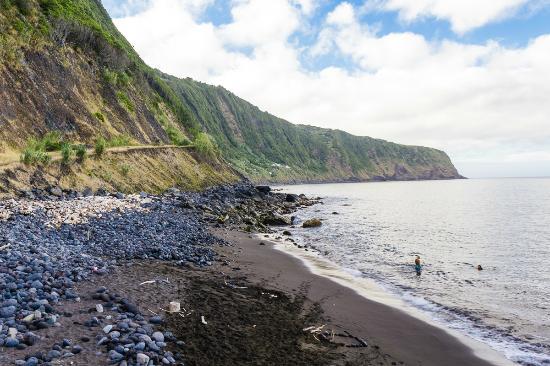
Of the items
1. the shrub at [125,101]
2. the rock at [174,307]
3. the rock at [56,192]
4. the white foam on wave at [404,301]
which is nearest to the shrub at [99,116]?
the shrub at [125,101]

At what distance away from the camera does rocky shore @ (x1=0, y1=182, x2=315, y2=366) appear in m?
7.23

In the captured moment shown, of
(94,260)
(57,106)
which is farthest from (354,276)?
(57,106)

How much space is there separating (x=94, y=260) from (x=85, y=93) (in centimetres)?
4280

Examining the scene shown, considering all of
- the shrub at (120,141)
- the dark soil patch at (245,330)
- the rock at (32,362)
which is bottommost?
the dark soil patch at (245,330)

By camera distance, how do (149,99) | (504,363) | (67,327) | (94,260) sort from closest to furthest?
1. (67,327)
2. (504,363)
3. (94,260)
4. (149,99)

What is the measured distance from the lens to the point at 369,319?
1286cm

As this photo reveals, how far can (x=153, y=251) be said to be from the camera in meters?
16.4

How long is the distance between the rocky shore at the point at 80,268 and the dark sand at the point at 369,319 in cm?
276

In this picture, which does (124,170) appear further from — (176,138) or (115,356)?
(115,356)

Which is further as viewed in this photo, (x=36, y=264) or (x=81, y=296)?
(x=36, y=264)

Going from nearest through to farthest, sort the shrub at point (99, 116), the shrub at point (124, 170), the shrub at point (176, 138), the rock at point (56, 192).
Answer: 1. the rock at point (56, 192)
2. the shrub at point (124, 170)
3. the shrub at point (99, 116)
4. the shrub at point (176, 138)

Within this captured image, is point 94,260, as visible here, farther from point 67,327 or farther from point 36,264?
point 67,327

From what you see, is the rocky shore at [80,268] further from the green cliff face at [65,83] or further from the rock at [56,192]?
the green cliff face at [65,83]

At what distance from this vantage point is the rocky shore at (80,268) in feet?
23.7
